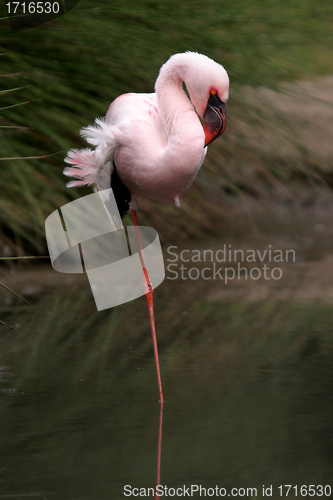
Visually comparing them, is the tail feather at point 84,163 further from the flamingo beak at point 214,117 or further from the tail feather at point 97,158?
the flamingo beak at point 214,117

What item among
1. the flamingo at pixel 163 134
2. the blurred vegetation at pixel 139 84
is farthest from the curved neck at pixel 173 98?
the blurred vegetation at pixel 139 84

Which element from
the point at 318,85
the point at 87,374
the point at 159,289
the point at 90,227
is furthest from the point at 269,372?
the point at 318,85

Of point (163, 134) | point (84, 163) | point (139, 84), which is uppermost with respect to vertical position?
point (163, 134)

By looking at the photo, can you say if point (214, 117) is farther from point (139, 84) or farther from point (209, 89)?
point (139, 84)

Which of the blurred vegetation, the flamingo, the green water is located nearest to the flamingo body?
the flamingo

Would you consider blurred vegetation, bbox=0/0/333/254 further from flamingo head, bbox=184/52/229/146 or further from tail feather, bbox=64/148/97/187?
flamingo head, bbox=184/52/229/146

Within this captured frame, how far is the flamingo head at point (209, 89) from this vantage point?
2.20m

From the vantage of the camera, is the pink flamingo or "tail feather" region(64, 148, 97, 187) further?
"tail feather" region(64, 148, 97, 187)

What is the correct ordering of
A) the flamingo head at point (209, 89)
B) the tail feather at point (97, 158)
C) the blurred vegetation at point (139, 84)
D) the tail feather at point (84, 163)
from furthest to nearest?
the blurred vegetation at point (139, 84) < the tail feather at point (84, 163) < the tail feather at point (97, 158) < the flamingo head at point (209, 89)

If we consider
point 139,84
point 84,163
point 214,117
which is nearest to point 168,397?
point 214,117

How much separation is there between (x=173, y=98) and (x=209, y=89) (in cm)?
16

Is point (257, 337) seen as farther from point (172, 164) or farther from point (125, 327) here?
point (172, 164)

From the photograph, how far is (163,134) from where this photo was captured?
7.96 feet

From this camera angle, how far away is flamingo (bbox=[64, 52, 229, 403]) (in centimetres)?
224
